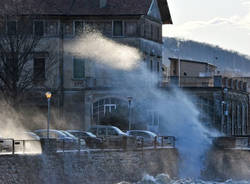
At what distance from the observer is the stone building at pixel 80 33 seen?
74062 millimetres

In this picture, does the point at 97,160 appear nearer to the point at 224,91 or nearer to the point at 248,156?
the point at 248,156

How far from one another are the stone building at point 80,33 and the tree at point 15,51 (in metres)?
2.40

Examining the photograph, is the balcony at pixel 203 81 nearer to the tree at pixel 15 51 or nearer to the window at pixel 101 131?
the tree at pixel 15 51

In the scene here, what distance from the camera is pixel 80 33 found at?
247ft

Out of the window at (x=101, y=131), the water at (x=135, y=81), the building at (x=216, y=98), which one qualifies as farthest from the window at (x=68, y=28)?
the window at (x=101, y=131)

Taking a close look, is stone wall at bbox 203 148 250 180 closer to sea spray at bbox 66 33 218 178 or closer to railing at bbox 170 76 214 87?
sea spray at bbox 66 33 218 178

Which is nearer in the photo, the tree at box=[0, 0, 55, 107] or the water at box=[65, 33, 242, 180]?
the tree at box=[0, 0, 55, 107]

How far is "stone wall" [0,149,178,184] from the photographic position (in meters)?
42.4

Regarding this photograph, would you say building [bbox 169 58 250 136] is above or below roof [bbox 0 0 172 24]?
below

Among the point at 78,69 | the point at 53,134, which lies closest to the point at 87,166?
the point at 53,134

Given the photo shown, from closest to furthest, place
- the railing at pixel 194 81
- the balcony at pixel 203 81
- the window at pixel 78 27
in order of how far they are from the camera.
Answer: the window at pixel 78 27
the balcony at pixel 203 81
the railing at pixel 194 81

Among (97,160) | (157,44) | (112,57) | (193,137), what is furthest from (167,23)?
(97,160)

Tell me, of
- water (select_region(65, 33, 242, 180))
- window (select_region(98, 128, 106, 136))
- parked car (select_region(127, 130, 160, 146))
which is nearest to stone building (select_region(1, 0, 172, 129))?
water (select_region(65, 33, 242, 180))

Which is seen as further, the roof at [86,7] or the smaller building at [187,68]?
Result: the smaller building at [187,68]
